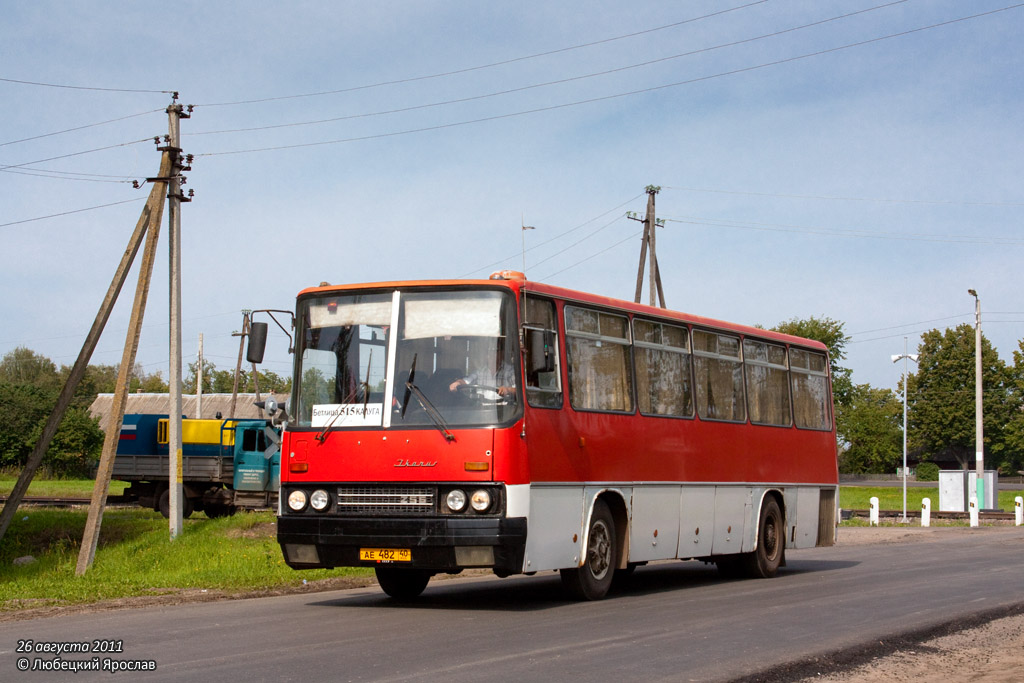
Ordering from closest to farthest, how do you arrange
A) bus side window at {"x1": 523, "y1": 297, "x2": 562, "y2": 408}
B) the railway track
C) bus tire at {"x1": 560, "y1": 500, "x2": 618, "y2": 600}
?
bus side window at {"x1": 523, "y1": 297, "x2": 562, "y2": 408}
bus tire at {"x1": 560, "y1": 500, "x2": 618, "y2": 600}
the railway track

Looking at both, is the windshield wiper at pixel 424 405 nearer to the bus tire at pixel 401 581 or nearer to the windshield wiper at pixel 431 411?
the windshield wiper at pixel 431 411

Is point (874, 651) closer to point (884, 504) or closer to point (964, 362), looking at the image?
point (884, 504)

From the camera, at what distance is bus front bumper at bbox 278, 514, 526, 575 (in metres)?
11.6

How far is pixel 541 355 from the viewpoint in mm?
12031

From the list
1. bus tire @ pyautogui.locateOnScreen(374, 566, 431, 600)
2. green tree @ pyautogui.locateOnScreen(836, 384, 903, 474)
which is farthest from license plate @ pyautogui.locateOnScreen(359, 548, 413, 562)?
green tree @ pyautogui.locateOnScreen(836, 384, 903, 474)

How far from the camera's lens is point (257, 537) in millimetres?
22906

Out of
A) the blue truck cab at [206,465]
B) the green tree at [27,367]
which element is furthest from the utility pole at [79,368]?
the green tree at [27,367]

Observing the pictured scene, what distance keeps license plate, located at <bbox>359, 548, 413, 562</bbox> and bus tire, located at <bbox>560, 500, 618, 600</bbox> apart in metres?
1.95

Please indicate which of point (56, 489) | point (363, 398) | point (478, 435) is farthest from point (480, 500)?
point (56, 489)

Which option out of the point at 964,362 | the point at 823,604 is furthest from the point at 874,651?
the point at 964,362

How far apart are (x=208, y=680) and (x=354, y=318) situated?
5346 mm

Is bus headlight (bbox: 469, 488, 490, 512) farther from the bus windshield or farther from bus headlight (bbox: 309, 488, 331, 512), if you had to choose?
bus headlight (bbox: 309, 488, 331, 512)

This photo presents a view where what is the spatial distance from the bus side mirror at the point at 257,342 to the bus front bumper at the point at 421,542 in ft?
5.66

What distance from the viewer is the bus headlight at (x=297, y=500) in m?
12.4
